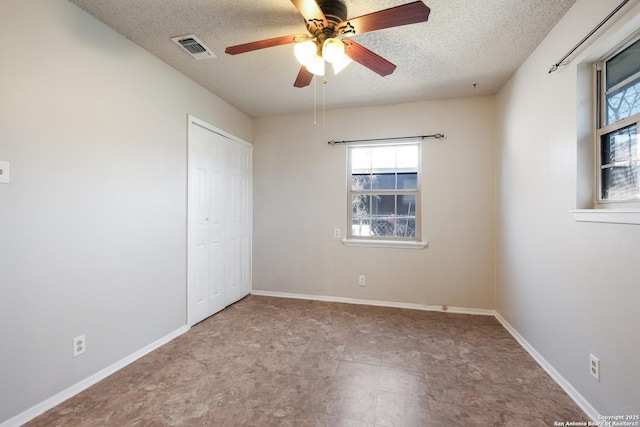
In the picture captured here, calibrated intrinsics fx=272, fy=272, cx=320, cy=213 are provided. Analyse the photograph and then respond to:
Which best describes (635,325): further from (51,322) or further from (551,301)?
(51,322)

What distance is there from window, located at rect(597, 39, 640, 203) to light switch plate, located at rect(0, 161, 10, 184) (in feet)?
11.2

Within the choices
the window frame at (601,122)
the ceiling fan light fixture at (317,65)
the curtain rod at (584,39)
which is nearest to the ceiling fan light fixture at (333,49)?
the ceiling fan light fixture at (317,65)

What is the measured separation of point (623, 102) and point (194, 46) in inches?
116

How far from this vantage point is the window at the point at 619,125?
1.48 m

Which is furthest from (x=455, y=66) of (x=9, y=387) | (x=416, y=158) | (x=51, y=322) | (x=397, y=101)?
(x=9, y=387)

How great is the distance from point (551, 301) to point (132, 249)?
10.8 ft

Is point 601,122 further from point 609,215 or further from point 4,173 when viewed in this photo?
point 4,173

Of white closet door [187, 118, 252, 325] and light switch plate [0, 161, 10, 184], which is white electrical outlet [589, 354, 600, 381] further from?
light switch plate [0, 161, 10, 184]

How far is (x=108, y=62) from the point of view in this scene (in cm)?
203

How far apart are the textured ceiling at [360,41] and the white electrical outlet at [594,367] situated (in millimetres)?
2213

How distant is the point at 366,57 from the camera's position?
70.6 inches

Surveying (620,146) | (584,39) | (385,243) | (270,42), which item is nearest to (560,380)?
(620,146)

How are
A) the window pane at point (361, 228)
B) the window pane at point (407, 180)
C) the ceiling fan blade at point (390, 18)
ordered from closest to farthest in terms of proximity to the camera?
the ceiling fan blade at point (390, 18)
the window pane at point (407, 180)
the window pane at point (361, 228)

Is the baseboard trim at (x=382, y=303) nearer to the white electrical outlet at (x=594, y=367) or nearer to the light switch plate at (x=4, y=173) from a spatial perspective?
the white electrical outlet at (x=594, y=367)
